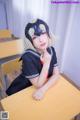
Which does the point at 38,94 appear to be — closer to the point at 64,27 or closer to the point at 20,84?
the point at 20,84

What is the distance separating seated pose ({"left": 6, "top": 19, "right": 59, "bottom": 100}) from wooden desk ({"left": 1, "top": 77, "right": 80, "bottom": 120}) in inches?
1.7

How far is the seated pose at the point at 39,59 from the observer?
2.71 ft

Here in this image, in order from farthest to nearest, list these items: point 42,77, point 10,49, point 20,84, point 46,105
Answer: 1. point 10,49
2. point 20,84
3. point 42,77
4. point 46,105

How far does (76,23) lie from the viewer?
139 cm

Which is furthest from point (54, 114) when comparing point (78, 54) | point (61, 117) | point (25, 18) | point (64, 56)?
point (25, 18)

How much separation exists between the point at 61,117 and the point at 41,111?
105 mm

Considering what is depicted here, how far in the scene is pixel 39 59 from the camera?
91 centimetres

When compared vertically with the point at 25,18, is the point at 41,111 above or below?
below

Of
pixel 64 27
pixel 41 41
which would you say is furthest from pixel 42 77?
pixel 64 27

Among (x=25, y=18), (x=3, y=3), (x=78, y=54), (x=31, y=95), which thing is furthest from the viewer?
(x=3, y=3)

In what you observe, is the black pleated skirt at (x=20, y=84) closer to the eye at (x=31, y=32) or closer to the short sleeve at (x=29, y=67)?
the short sleeve at (x=29, y=67)

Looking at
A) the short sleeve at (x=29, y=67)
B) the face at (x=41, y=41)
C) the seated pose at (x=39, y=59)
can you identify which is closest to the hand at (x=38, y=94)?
the seated pose at (x=39, y=59)

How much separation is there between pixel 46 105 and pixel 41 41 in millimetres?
365

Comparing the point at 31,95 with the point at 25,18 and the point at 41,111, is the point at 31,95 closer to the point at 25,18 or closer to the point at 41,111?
the point at 41,111
